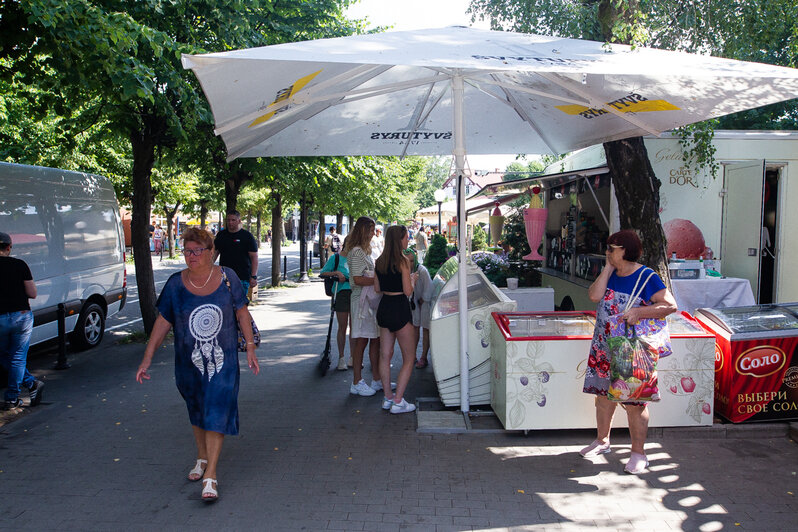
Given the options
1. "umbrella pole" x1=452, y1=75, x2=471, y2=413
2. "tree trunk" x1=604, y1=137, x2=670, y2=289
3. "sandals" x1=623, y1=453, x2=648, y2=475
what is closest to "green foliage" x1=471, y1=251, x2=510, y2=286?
"tree trunk" x1=604, y1=137, x2=670, y2=289

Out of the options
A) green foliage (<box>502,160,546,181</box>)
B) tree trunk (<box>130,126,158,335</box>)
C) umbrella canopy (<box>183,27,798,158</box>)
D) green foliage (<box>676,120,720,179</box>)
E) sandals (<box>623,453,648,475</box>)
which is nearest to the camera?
umbrella canopy (<box>183,27,798,158</box>)

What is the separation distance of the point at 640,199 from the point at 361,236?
3.08 m

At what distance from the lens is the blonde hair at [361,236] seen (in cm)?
612

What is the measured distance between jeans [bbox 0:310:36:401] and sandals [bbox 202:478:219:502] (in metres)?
3.07

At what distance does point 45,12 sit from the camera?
4.93 meters

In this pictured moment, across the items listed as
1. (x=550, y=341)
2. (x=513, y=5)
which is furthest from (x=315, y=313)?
(x=550, y=341)

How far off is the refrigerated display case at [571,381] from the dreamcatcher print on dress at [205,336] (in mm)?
2301

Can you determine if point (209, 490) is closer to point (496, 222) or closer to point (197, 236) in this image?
point (197, 236)

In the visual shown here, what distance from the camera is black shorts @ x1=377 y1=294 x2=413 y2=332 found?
552cm

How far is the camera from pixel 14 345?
→ 5754 mm

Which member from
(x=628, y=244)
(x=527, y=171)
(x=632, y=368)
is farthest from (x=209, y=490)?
(x=527, y=171)

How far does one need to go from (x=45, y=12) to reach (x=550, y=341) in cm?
502

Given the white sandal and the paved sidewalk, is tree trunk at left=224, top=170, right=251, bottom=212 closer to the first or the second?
the paved sidewalk

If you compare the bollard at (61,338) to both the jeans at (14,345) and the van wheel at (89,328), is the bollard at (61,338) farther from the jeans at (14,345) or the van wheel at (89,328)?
the jeans at (14,345)
